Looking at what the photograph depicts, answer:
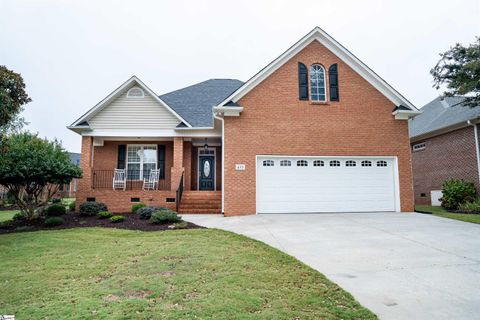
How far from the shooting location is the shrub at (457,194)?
14.6 metres

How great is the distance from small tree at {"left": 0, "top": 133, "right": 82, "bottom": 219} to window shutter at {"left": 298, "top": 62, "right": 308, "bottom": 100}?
9.89 metres

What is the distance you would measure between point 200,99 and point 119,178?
22.5 feet

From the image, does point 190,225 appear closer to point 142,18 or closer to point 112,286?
point 112,286

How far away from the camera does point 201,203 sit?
13.7 metres

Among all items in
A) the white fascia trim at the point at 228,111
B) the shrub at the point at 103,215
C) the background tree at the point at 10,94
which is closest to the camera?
the background tree at the point at 10,94

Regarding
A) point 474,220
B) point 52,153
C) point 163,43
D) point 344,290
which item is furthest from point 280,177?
point 163,43

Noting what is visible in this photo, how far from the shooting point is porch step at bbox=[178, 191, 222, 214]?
1332 centimetres

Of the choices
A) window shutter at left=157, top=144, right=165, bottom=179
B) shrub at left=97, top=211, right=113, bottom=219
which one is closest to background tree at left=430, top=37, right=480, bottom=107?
window shutter at left=157, top=144, right=165, bottom=179

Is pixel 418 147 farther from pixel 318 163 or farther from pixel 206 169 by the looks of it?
pixel 206 169

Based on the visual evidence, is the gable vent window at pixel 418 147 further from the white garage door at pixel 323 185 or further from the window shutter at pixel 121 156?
the window shutter at pixel 121 156

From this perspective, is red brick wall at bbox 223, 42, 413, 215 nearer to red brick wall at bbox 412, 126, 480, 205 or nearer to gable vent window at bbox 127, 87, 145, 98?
red brick wall at bbox 412, 126, 480, 205

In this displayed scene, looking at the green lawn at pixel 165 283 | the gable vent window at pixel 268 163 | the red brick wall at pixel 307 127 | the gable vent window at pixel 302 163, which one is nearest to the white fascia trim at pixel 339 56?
the red brick wall at pixel 307 127

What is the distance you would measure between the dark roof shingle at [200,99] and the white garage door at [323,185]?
15.4 feet

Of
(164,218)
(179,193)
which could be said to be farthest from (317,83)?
(164,218)
